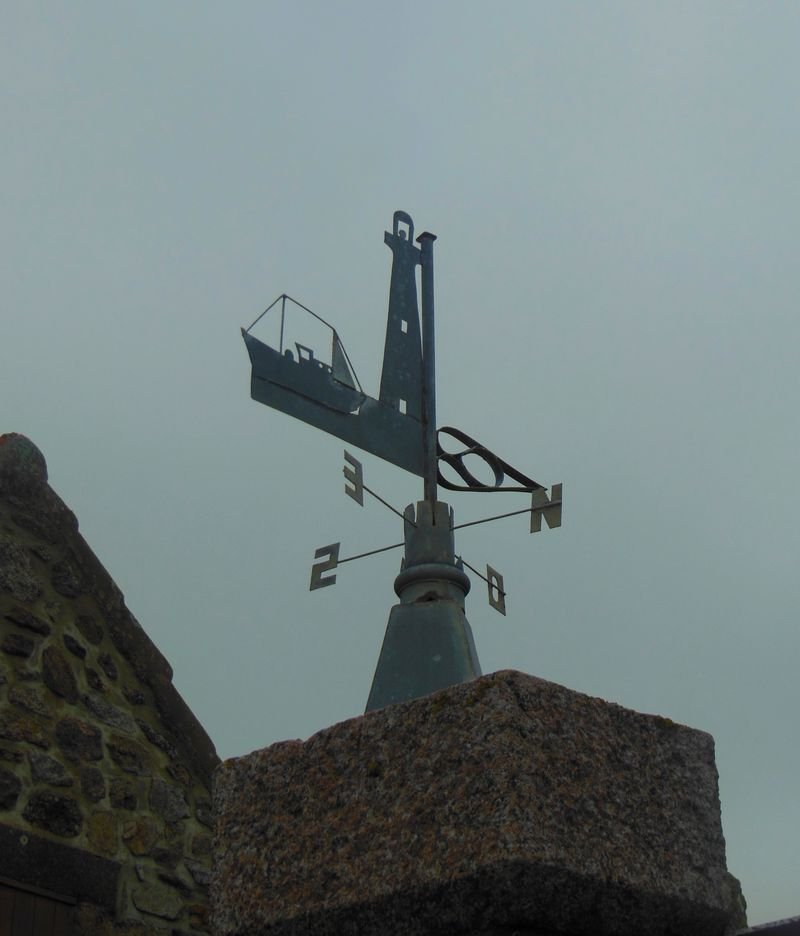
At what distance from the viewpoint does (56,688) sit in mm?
4496

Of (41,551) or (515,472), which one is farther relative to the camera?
(515,472)

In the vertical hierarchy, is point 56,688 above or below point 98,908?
above

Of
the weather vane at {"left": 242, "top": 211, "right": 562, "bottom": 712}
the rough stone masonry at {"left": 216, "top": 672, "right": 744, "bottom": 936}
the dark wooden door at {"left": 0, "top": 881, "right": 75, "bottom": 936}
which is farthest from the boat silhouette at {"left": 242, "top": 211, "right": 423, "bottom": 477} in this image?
the rough stone masonry at {"left": 216, "top": 672, "right": 744, "bottom": 936}

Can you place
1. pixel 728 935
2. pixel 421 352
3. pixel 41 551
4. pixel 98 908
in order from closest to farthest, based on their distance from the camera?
1. pixel 728 935
2. pixel 98 908
3. pixel 41 551
4. pixel 421 352

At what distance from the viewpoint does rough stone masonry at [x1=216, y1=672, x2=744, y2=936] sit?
4.40 feet

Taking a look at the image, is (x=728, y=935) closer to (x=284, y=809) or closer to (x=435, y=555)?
Result: (x=284, y=809)

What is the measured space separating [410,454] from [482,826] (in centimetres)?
412

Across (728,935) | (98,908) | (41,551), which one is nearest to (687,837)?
(728,935)


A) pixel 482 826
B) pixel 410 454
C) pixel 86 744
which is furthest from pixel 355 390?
pixel 482 826

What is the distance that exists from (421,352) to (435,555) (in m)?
1.28

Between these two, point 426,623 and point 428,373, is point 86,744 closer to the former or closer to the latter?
point 426,623

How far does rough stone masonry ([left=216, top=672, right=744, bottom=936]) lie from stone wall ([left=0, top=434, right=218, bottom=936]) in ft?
9.43

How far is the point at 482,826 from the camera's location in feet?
4.38

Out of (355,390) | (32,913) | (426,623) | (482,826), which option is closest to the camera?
(482,826)
